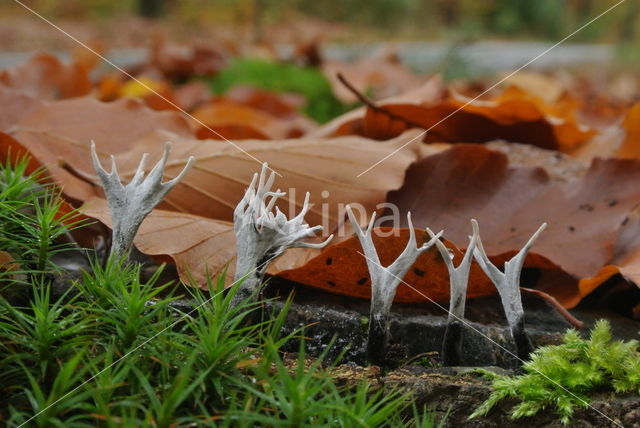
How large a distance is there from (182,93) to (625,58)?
7.38 metres

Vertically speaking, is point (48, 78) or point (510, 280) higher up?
point (48, 78)

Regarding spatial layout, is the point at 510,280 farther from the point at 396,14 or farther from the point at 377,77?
the point at 396,14

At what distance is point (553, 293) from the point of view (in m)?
1.65

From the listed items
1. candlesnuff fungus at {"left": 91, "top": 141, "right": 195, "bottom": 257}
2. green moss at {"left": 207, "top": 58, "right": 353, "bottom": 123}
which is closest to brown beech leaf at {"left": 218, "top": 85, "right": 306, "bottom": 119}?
green moss at {"left": 207, "top": 58, "right": 353, "bottom": 123}

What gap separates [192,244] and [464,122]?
1167 mm

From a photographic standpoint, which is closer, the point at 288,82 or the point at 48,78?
the point at 48,78

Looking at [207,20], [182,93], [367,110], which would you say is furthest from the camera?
[207,20]

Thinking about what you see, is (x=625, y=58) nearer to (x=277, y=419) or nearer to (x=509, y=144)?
(x=509, y=144)

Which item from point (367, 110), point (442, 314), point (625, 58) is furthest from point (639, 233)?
point (625, 58)

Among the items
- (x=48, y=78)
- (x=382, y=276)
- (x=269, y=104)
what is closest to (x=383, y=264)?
(x=382, y=276)

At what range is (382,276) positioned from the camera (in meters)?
1.26

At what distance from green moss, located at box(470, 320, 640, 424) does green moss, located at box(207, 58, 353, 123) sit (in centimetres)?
303

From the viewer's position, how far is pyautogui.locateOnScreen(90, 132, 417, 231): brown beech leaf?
166cm

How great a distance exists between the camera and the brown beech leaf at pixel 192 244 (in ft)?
4.58
